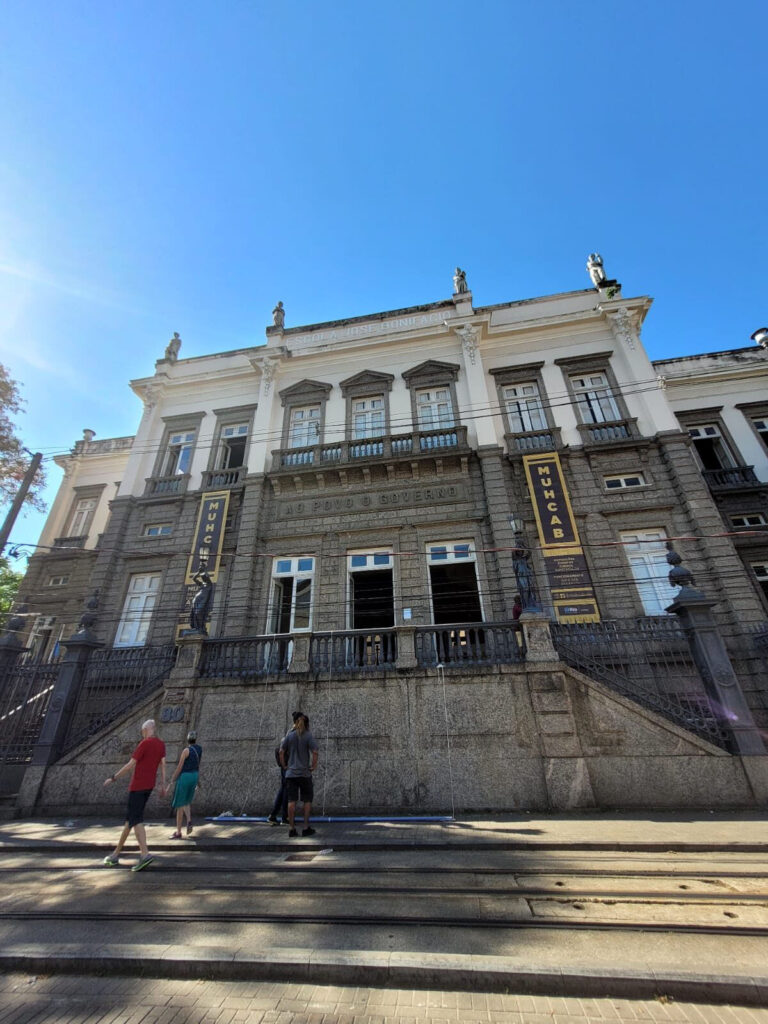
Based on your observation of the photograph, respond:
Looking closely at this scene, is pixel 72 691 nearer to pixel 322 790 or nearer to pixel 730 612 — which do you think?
pixel 322 790

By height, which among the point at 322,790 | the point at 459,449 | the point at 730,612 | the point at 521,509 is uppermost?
the point at 459,449

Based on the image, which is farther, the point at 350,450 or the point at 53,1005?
the point at 350,450

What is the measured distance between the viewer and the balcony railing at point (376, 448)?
14992mm

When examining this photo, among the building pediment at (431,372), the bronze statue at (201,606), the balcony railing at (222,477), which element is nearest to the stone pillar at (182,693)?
the bronze statue at (201,606)

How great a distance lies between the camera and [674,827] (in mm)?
6719

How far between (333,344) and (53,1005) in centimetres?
1806

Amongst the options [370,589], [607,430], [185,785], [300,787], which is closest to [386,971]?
[300,787]

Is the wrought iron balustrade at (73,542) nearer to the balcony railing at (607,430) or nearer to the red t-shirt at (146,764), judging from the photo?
the red t-shirt at (146,764)

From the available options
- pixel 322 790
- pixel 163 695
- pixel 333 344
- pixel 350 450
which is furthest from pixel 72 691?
pixel 333 344

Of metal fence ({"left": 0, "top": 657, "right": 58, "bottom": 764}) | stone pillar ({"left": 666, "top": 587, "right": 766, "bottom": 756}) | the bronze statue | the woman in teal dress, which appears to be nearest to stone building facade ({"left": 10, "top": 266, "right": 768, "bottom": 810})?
stone pillar ({"left": 666, "top": 587, "right": 766, "bottom": 756})

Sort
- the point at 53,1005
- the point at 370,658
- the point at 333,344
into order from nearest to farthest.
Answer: the point at 53,1005 < the point at 370,658 < the point at 333,344

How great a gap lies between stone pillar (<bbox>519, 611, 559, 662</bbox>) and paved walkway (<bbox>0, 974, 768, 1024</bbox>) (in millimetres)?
6261

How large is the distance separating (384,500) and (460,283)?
10268 millimetres

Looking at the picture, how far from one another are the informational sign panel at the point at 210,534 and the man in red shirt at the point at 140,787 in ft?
27.4
